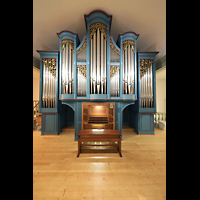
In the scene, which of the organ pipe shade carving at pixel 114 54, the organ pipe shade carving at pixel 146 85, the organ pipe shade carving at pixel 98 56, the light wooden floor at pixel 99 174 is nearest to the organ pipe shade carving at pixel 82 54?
the organ pipe shade carving at pixel 98 56

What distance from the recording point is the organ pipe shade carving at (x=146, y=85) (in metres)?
4.75

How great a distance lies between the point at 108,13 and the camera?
374 cm

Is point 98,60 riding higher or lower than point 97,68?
higher

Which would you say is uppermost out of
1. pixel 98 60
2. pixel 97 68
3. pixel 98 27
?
pixel 98 27

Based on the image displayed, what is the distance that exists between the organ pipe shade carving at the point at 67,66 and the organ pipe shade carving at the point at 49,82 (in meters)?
0.89

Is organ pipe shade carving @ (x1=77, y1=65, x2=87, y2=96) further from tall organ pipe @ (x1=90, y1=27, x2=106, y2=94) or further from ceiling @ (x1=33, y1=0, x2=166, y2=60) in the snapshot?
ceiling @ (x1=33, y1=0, x2=166, y2=60)

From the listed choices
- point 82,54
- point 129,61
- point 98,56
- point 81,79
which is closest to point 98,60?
point 98,56

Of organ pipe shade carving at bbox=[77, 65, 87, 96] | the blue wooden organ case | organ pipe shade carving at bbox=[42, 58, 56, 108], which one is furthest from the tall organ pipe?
organ pipe shade carving at bbox=[42, 58, 56, 108]

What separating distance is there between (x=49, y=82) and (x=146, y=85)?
162 inches

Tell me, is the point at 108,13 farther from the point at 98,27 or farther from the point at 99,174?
the point at 99,174

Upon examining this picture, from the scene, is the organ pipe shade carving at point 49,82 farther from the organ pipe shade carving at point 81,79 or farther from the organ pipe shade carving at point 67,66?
the organ pipe shade carving at point 81,79
